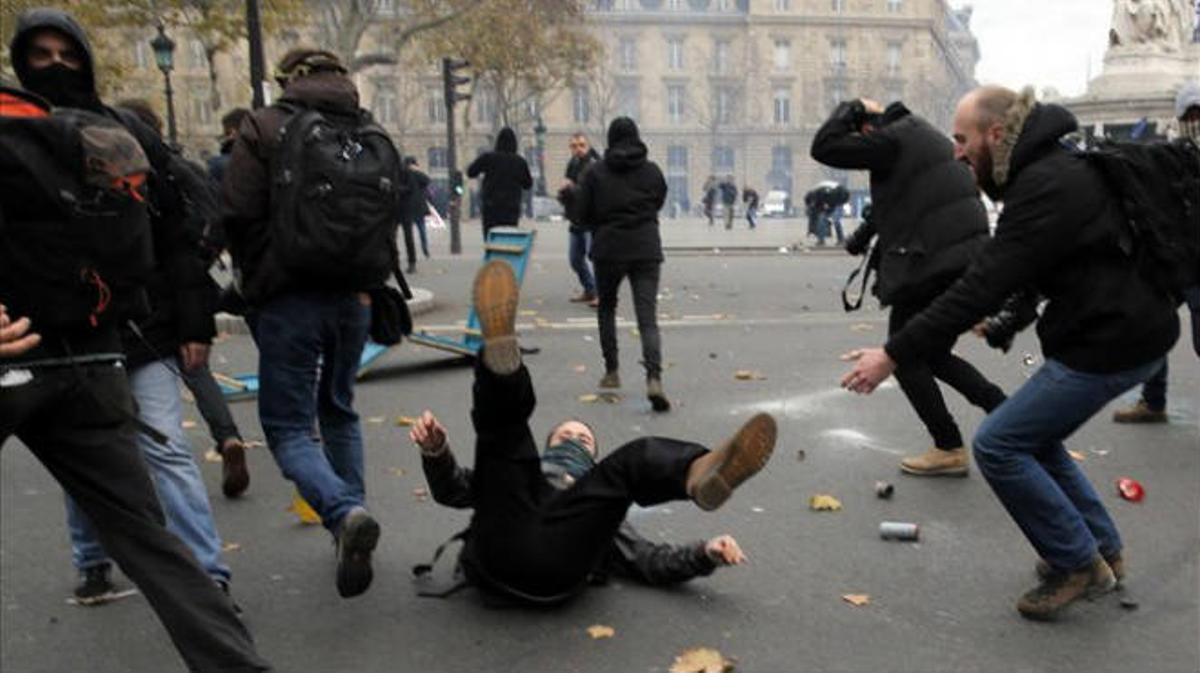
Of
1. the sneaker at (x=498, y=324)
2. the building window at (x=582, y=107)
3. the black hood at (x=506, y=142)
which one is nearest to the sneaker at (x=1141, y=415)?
the sneaker at (x=498, y=324)

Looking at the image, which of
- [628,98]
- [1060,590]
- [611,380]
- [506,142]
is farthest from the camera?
[628,98]

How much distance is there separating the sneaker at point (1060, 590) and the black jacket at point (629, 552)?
111 cm

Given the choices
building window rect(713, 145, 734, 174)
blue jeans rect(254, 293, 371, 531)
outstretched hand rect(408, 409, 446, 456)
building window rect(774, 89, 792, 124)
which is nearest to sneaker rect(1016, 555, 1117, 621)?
outstretched hand rect(408, 409, 446, 456)

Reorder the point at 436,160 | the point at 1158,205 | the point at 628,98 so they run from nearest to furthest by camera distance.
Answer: the point at 1158,205 < the point at 436,160 < the point at 628,98

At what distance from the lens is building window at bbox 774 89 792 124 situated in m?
81.4

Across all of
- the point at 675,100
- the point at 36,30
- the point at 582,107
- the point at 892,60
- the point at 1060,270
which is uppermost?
the point at 892,60

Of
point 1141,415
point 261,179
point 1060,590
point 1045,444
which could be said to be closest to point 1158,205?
point 1045,444

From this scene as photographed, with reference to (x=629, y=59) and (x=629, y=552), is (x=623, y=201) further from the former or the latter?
(x=629, y=59)

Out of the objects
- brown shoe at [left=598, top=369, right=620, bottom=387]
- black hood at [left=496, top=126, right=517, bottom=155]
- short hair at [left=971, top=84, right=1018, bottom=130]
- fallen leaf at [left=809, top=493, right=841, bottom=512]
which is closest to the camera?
short hair at [left=971, top=84, right=1018, bottom=130]

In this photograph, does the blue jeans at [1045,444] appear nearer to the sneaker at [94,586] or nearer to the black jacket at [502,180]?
the sneaker at [94,586]

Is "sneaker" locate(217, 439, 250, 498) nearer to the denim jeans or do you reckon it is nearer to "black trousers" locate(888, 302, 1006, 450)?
"black trousers" locate(888, 302, 1006, 450)

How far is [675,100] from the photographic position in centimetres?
8175

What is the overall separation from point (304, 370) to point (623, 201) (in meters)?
3.83

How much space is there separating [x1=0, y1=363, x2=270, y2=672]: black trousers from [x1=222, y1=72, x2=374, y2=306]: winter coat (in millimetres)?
941
